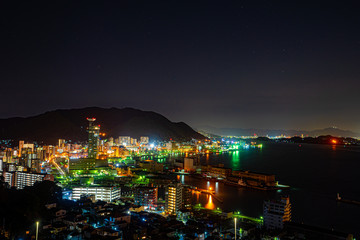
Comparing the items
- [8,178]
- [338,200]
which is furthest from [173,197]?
[8,178]

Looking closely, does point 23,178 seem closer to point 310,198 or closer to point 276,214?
point 276,214

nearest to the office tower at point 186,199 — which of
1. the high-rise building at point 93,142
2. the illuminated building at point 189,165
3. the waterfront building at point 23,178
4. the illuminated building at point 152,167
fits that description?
the waterfront building at point 23,178

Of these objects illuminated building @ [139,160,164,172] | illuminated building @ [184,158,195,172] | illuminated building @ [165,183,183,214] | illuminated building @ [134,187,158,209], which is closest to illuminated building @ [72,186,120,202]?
illuminated building @ [134,187,158,209]

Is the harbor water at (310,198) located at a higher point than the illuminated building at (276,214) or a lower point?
lower

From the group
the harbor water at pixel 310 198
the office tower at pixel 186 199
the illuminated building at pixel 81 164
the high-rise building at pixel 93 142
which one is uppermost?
the high-rise building at pixel 93 142

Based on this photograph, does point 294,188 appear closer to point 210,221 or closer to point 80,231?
point 210,221

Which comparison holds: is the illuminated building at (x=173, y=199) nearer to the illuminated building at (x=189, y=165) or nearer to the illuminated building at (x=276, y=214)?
the illuminated building at (x=276, y=214)

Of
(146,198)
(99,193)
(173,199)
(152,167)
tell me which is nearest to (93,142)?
(152,167)
